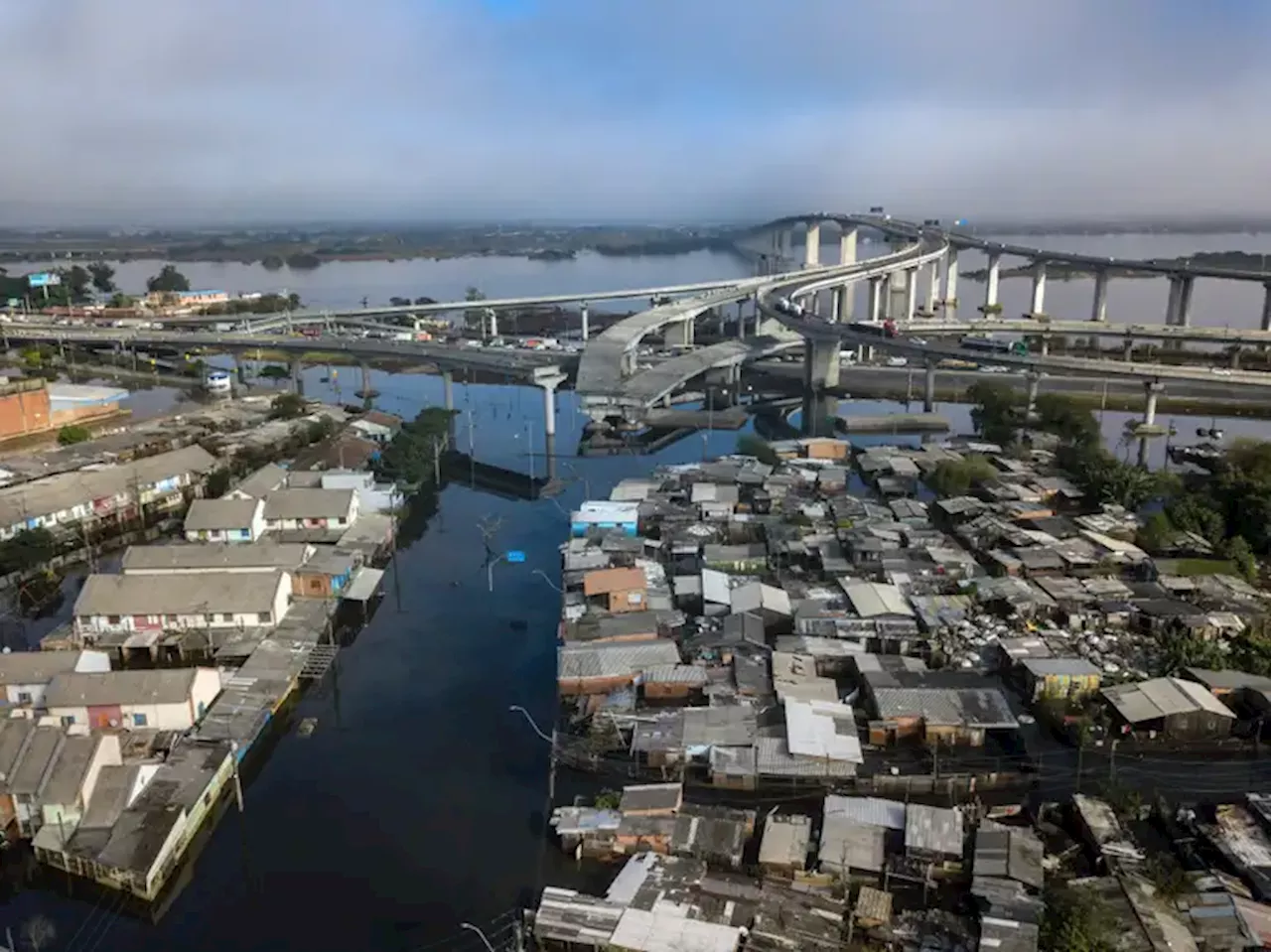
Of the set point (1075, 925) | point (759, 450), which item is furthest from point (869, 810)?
point (759, 450)

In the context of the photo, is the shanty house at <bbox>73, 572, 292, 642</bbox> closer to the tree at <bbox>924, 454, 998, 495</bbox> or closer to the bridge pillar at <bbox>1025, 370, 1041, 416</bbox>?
the tree at <bbox>924, 454, 998, 495</bbox>

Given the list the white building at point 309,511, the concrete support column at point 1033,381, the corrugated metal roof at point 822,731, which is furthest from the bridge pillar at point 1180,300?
the white building at point 309,511

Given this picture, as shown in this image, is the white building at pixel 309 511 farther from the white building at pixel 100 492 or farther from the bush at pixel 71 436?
the bush at pixel 71 436

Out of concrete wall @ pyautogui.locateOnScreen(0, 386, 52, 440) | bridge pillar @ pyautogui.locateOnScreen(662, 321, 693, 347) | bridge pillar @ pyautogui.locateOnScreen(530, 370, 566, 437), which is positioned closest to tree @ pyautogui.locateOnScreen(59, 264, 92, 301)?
concrete wall @ pyautogui.locateOnScreen(0, 386, 52, 440)

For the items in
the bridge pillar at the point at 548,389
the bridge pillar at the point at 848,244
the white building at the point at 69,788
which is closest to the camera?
the white building at the point at 69,788

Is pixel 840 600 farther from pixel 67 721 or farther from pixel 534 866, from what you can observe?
pixel 67 721
